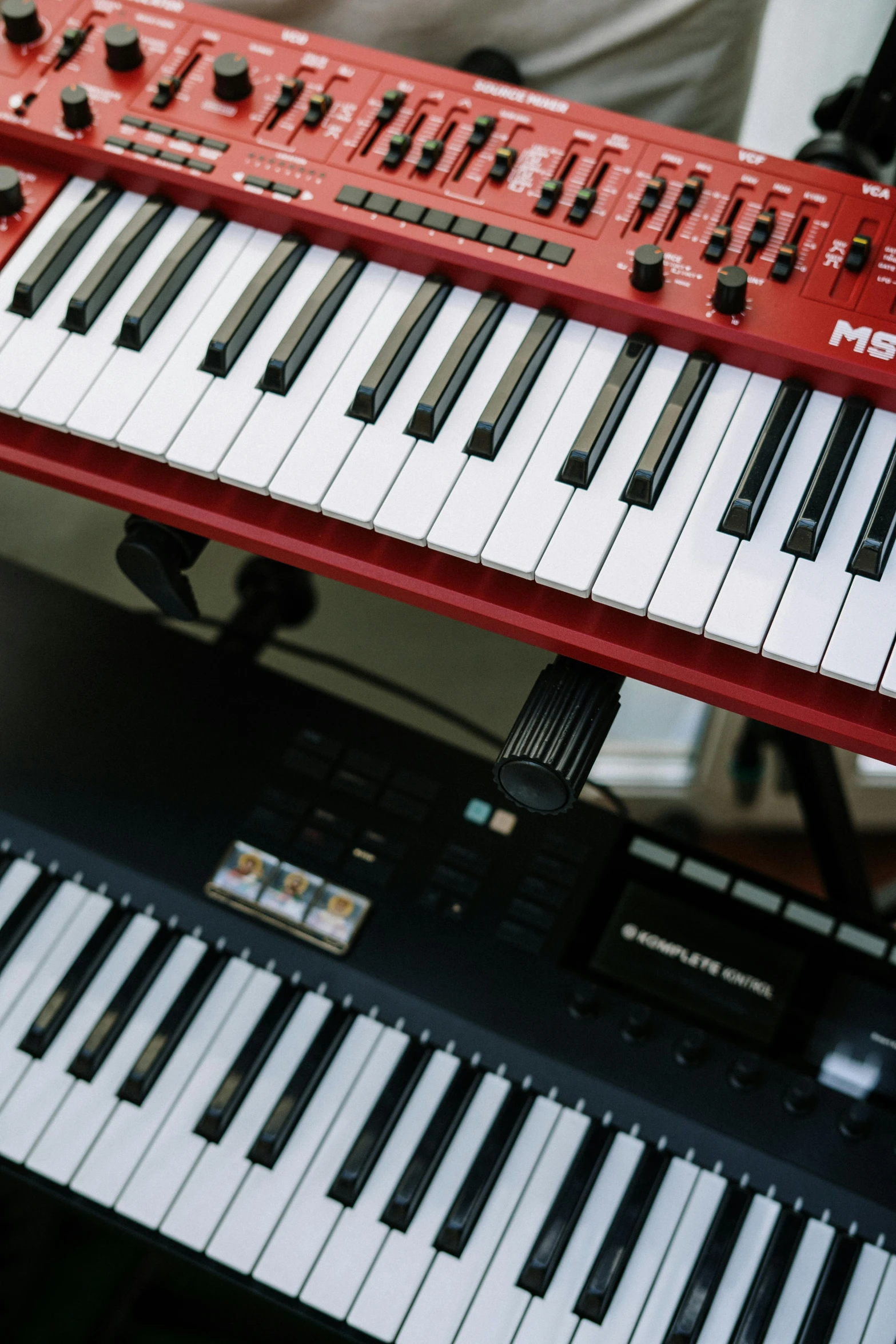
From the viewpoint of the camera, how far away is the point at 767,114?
154 cm

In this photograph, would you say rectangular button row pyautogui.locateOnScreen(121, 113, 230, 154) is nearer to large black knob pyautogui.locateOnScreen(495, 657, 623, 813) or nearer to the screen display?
large black knob pyautogui.locateOnScreen(495, 657, 623, 813)

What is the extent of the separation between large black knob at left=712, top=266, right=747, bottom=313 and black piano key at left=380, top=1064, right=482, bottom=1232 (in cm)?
60

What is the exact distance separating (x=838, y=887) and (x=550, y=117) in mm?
759

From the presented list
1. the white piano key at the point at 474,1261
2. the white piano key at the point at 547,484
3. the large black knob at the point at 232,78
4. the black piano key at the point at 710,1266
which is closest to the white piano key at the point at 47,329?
the large black knob at the point at 232,78

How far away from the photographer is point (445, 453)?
812 mm

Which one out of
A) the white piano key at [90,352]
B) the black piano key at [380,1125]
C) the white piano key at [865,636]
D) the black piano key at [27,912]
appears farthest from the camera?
the black piano key at [27,912]

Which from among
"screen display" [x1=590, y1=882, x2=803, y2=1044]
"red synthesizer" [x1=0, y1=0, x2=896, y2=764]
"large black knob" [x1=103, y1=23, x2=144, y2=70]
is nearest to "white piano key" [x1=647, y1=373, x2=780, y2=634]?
"red synthesizer" [x1=0, y1=0, x2=896, y2=764]

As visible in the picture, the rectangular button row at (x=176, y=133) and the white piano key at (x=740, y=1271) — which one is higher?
the rectangular button row at (x=176, y=133)

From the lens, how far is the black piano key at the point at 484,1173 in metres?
0.91

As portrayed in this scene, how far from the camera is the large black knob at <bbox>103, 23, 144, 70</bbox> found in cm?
93

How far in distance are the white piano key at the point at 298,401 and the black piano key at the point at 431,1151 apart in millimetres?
492

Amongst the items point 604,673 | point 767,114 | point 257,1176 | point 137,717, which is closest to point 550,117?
point 604,673

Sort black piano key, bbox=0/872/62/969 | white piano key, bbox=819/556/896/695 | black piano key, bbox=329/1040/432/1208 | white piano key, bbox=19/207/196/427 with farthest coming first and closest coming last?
black piano key, bbox=0/872/62/969 < black piano key, bbox=329/1040/432/1208 < white piano key, bbox=19/207/196/427 < white piano key, bbox=819/556/896/695

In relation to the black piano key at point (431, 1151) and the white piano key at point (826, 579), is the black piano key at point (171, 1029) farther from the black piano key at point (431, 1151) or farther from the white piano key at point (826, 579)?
the white piano key at point (826, 579)
